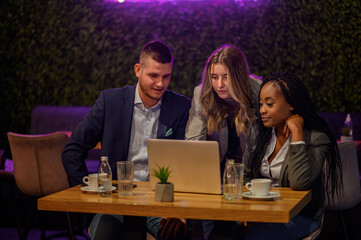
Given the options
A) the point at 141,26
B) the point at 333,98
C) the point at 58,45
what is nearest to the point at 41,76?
the point at 58,45

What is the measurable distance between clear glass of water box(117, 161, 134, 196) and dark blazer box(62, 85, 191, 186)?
20.8 inches

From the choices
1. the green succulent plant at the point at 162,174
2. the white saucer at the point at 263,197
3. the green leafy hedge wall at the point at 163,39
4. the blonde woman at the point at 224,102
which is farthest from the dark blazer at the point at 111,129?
the green leafy hedge wall at the point at 163,39

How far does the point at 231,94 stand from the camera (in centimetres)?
302

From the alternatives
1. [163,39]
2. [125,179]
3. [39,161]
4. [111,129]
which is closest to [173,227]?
[125,179]

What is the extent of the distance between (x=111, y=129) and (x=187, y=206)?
1004 millimetres

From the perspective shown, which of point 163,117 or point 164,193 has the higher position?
point 163,117

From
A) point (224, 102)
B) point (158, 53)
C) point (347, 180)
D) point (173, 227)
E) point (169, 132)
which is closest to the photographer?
point (173, 227)

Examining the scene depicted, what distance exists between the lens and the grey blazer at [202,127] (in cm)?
303

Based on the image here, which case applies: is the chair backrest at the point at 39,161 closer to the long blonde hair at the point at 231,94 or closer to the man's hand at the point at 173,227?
the long blonde hair at the point at 231,94

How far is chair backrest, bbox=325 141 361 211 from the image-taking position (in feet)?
10.7

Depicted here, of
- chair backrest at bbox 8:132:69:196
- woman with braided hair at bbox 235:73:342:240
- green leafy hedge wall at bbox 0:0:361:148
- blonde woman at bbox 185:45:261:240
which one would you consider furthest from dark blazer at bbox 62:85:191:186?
green leafy hedge wall at bbox 0:0:361:148

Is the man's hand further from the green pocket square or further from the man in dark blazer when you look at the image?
the green pocket square

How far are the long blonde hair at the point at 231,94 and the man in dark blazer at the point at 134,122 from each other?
0.72ft

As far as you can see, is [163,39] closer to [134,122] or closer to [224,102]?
[224,102]
